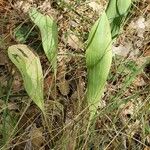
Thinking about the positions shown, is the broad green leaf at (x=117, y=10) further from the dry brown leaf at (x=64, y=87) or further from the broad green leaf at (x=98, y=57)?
the dry brown leaf at (x=64, y=87)

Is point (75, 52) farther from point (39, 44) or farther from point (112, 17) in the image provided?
point (112, 17)

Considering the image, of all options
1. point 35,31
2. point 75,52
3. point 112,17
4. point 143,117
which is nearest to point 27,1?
point 35,31

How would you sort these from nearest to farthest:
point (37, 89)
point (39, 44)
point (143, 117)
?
point (37, 89), point (143, 117), point (39, 44)

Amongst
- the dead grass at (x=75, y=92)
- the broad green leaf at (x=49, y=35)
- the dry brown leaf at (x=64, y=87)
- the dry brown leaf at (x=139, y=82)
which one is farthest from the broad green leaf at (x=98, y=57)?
the dry brown leaf at (x=139, y=82)

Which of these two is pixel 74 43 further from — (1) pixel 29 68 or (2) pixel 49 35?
(1) pixel 29 68

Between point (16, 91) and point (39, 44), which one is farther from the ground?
point (39, 44)

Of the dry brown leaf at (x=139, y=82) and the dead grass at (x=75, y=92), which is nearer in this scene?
the dead grass at (x=75, y=92)

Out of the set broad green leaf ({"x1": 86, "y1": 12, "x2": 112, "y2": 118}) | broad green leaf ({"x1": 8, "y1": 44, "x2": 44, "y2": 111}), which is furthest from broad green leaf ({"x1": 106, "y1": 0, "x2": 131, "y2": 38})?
broad green leaf ({"x1": 8, "y1": 44, "x2": 44, "y2": 111})
